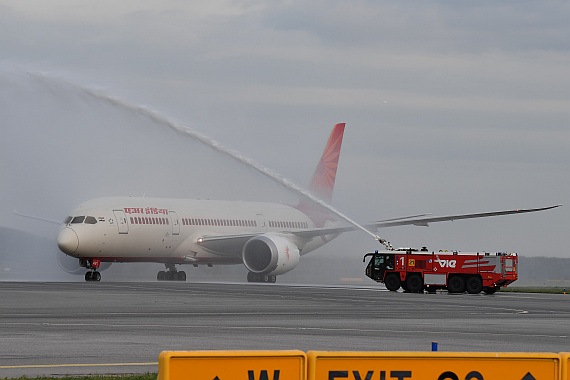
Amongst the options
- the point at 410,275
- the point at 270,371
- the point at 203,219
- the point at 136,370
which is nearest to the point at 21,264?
the point at 203,219

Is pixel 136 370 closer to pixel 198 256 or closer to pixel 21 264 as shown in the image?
pixel 198 256

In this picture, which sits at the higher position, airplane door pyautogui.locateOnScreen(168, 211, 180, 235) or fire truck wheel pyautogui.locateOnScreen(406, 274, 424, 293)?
airplane door pyautogui.locateOnScreen(168, 211, 180, 235)

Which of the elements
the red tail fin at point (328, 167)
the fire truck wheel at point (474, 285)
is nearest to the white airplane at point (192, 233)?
the red tail fin at point (328, 167)

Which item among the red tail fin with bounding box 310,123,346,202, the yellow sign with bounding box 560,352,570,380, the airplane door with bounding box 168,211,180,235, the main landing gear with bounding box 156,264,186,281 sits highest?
the red tail fin with bounding box 310,123,346,202

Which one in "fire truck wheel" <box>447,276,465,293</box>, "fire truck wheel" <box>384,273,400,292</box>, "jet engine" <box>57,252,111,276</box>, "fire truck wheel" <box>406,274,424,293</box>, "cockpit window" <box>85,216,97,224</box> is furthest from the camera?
"jet engine" <box>57,252,111,276</box>

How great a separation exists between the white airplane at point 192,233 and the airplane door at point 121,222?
0.06m

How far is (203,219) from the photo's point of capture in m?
68.2

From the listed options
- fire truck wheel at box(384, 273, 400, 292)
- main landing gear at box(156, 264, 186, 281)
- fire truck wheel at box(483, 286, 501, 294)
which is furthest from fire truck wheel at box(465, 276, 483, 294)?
main landing gear at box(156, 264, 186, 281)

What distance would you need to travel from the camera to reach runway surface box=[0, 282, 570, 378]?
19.4 meters

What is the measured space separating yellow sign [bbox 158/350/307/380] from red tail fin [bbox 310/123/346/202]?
70.4 metres

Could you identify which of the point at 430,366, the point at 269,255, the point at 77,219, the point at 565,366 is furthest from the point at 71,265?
the point at 565,366

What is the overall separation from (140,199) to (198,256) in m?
5.24

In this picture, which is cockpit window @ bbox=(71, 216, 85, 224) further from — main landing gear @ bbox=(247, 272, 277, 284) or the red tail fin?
the red tail fin

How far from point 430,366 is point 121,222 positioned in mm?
52952
